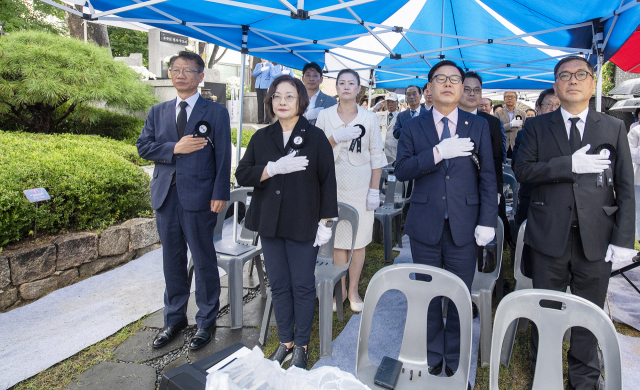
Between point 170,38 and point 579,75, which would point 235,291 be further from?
point 170,38

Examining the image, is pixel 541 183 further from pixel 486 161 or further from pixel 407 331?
pixel 407 331

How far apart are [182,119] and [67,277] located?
2.04 metres

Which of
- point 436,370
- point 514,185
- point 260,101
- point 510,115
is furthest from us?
point 260,101

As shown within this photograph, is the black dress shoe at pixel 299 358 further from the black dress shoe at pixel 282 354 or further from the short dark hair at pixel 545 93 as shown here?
the short dark hair at pixel 545 93

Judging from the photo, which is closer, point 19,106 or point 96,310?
point 96,310

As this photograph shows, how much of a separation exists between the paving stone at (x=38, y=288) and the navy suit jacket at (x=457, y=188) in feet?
10.4

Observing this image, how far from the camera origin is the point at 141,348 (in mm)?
2752

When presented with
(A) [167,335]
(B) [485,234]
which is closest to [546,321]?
(B) [485,234]

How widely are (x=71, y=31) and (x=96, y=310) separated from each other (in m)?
12.1

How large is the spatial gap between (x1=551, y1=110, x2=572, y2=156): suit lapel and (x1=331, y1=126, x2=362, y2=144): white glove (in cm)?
129

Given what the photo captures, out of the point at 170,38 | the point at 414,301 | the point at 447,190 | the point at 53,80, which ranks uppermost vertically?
the point at 170,38

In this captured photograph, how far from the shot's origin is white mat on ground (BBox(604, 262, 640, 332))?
127 inches

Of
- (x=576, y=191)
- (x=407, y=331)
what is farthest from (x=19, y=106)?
(x=576, y=191)

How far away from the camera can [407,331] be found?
6.19 ft
